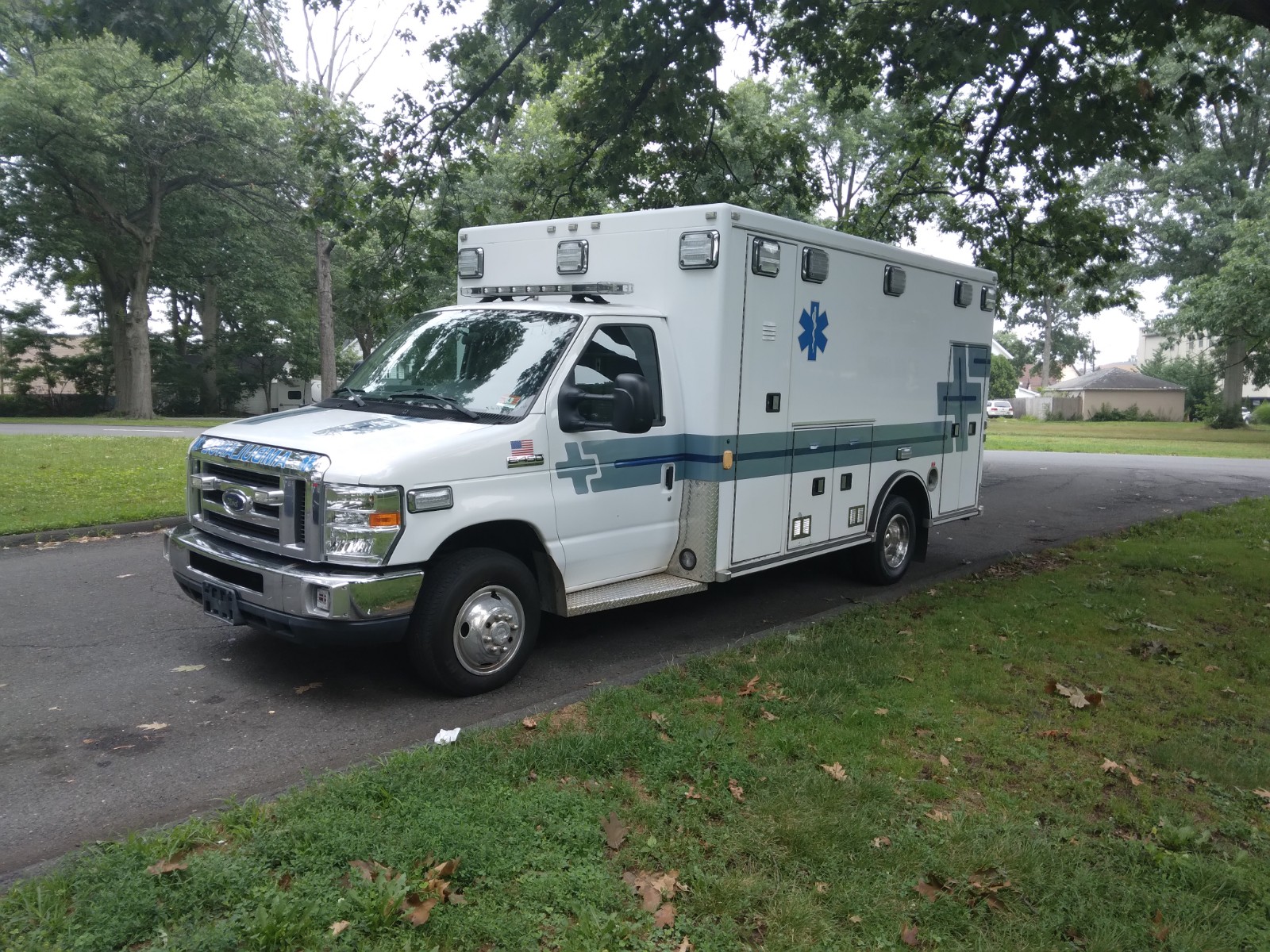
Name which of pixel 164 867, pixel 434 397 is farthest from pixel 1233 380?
pixel 164 867

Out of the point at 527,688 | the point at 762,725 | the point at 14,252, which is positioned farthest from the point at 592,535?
the point at 14,252

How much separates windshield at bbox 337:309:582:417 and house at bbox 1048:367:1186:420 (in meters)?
62.2

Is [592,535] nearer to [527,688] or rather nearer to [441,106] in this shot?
[527,688]

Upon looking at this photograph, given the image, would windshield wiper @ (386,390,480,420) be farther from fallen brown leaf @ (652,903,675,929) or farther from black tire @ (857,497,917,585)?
black tire @ (857,497,917,585)

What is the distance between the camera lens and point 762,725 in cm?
468

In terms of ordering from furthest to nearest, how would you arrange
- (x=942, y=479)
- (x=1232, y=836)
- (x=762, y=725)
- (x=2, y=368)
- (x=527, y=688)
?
(x=2, y=368) → (x=942, y=479) → (x=527, y=688) → (x=762, y=725) → (x=1232, y=836)

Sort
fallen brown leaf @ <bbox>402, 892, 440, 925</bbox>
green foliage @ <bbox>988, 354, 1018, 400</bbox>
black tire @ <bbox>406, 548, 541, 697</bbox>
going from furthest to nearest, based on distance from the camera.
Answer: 1. green foliage @ <bbox>988, 354, 1018, 400</bbox>
2. black tire @ <bbox>406, 548, 541, 697</bbox>
3. fallen brown leaf @ <bbox>402, 892, 440, 925</bbox>

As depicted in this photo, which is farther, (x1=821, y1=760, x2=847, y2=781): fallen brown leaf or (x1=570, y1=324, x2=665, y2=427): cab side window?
(x1=570, y1=324, x2=665, y2=427): cab side window

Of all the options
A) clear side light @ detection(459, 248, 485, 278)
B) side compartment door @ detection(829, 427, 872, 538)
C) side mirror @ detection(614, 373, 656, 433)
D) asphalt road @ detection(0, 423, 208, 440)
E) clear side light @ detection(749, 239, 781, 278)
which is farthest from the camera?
asphalt road @ detection(0, 423, 208, 440)

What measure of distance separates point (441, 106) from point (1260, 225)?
33108mm

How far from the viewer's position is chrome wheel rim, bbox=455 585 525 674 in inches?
205

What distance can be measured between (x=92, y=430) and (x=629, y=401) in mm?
23355

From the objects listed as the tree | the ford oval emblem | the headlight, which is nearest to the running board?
the headlight

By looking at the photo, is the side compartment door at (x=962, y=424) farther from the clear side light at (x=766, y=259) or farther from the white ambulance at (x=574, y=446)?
the clear side light at (x=766, y=259)
